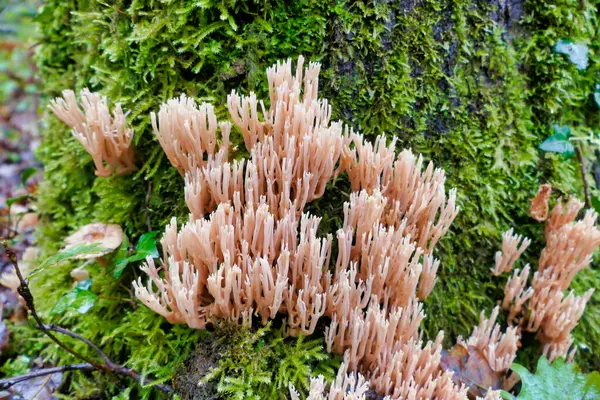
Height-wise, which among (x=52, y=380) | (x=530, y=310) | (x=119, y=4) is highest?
(x=119, y=4)

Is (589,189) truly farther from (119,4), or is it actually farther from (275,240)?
(119,4)

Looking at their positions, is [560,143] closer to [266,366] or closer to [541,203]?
[541,203]

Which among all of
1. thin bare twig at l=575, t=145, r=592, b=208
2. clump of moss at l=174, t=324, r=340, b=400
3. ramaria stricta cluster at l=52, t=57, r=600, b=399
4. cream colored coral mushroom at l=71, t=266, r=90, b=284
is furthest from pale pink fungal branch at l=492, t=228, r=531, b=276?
cream colored coral mushroom at l=71, t=266, r=90, b=284

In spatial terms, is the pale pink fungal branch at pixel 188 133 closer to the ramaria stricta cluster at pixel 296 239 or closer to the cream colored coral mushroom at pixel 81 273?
the ramaria stricta cluster at pixel 296 239

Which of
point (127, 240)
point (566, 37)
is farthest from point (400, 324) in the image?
point (566, 37)

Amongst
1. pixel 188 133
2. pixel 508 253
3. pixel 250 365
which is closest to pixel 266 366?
pixel 250 365

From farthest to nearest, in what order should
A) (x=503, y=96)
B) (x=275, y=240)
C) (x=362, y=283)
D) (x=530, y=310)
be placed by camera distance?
1. (x=503, y=96)
2. (x=530, y=310)
3. (x=362, y=283)
4. (x=275, y=240)

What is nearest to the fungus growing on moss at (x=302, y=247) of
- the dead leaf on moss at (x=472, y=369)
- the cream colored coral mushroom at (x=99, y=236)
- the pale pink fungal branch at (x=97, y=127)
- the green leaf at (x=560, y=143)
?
the dead leaf on moss at (x=472, y=369)
